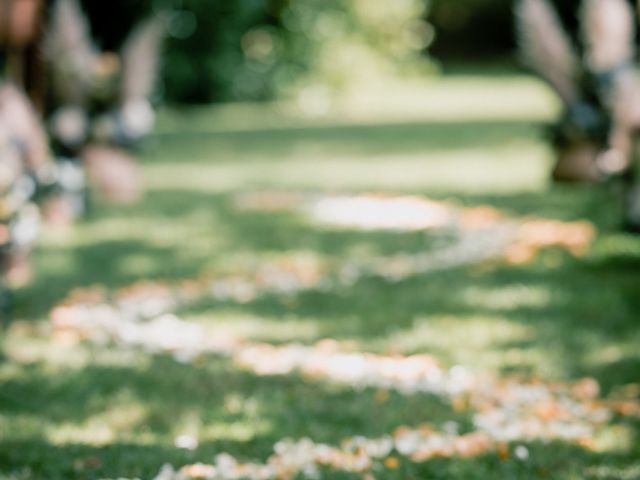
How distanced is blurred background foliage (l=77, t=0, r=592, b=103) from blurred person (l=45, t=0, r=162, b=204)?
9904mm

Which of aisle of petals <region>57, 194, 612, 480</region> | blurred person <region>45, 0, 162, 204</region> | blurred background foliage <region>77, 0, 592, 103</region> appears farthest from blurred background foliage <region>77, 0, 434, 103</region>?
aisle of petals <region>57, 194, 612, 480</region>

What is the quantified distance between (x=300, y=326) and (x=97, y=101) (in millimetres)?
5690

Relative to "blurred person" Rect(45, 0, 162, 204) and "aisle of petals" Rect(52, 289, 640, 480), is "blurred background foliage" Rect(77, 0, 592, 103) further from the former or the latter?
"aisle of petals" Rect(52, 289, 640, 480)

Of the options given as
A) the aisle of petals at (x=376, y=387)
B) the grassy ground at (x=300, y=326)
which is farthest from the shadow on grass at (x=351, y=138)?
the aisle of petals at (x=376, y=387)

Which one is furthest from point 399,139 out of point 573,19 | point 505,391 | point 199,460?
point 199,460

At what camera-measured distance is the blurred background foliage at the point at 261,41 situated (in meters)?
21.1

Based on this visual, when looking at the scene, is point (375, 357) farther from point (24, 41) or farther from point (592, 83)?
point (24, 41)

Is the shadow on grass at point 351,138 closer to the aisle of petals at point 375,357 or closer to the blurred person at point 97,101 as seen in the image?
the blurred person at point 97,101

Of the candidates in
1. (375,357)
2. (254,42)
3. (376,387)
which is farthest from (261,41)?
(376,387)

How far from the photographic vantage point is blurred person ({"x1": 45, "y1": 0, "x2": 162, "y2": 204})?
33.6 feet

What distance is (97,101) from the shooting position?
11289mm

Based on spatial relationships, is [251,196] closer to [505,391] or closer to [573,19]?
[505,391]

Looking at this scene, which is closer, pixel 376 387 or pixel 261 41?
pixel 376 387

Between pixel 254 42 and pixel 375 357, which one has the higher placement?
pixel 254 42
